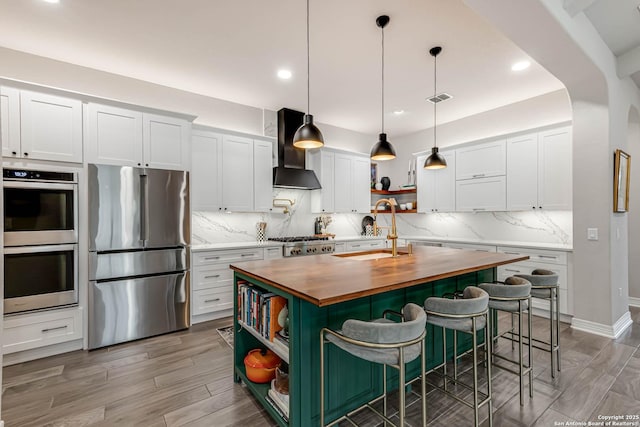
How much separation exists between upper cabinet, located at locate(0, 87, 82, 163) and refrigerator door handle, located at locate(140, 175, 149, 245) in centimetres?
58

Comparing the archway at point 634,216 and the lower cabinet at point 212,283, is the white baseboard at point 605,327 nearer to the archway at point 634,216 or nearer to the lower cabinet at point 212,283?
the archway at point 634,216

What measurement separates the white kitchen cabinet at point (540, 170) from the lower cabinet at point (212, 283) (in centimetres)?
384

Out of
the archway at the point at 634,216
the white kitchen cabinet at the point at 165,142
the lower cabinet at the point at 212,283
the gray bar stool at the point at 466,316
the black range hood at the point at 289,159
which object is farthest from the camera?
the black range hood at the point at 289,159

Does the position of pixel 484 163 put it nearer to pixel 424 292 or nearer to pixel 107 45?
pixel 424 292

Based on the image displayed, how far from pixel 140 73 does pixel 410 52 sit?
3098mm

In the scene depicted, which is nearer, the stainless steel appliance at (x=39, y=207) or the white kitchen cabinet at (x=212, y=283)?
the stainless steel appliance at (x=39, y=207)

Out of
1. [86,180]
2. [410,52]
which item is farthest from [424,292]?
[86,180]

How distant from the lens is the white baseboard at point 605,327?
10.3ft

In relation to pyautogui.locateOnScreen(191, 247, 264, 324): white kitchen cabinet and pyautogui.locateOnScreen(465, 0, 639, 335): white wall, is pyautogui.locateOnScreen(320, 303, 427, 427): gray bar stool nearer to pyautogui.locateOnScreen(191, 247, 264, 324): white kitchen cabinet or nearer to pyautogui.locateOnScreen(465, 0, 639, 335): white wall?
pyautogui.locateOnScreen(191, 247, 264, 324): white kitchen cabinet

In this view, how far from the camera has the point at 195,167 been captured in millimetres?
3824

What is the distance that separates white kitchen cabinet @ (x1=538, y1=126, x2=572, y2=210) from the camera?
3787 millimetres

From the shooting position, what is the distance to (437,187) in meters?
5.26

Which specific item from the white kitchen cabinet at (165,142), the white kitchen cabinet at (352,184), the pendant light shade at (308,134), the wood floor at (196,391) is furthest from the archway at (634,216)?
the white kitchen cabinet at (165,142)

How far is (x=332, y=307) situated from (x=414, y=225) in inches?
182
